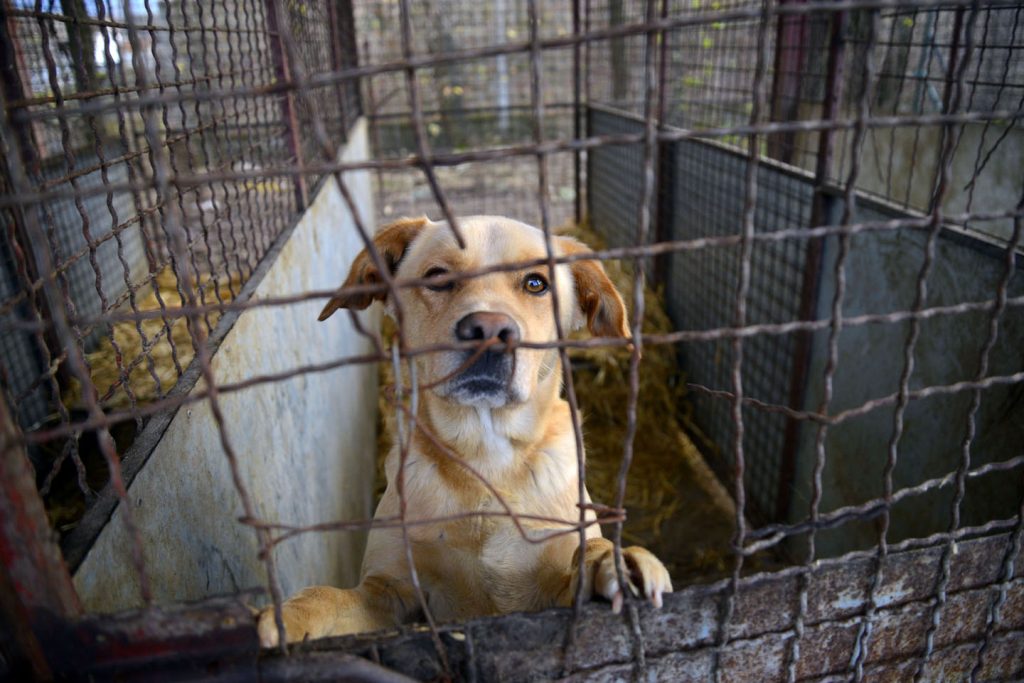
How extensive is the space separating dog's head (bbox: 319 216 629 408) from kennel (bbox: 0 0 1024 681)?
1.10 ft

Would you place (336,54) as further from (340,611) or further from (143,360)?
(340,611)

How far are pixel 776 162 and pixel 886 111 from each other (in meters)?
2.46

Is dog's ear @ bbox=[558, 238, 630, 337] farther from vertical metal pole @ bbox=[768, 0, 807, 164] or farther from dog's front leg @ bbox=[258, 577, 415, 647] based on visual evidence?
vertical metal pole @ bbox=[768, 0, 807, 164]

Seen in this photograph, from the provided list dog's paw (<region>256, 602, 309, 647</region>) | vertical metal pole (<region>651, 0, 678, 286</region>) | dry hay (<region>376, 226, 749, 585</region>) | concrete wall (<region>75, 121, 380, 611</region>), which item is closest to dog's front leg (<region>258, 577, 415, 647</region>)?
dog's paw (<region>256, 602, 309, 647</region>)

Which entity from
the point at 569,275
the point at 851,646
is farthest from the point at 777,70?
the point at 851,646

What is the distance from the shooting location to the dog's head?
192 centimetres

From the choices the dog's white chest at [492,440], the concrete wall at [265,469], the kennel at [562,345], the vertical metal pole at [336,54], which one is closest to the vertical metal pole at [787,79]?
the kennel at [562,345]

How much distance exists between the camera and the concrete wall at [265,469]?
5.04 ft

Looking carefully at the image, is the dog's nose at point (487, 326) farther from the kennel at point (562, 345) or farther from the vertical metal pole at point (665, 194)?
the vertical metal pole at point (665, 194)

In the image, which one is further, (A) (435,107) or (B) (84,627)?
(A) (435,107)

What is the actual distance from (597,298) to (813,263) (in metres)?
1.57

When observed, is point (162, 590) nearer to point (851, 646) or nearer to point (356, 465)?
point (851, 646)

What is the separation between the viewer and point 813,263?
10.9ft

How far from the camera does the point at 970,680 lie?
5.25 ft
